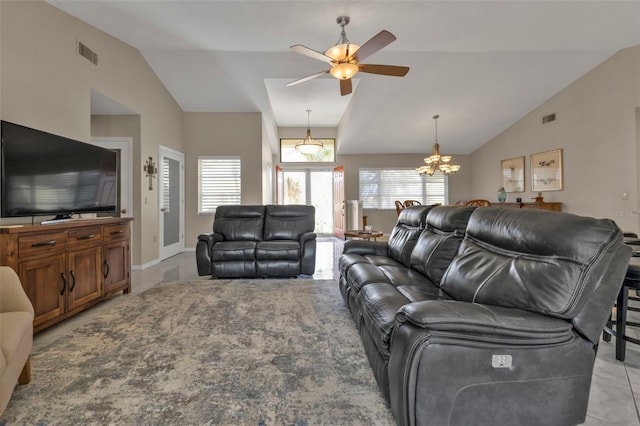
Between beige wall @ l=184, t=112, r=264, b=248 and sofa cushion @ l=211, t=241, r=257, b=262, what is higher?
beige wall @ l=184, t=112, r=264, b=248

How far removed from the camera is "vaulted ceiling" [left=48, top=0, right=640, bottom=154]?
3.38m

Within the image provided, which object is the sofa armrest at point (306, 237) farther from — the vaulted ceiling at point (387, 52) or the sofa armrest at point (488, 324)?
the sofa armrest at point (488, 324)

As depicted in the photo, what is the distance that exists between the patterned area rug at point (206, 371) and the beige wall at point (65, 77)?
86.3 inches

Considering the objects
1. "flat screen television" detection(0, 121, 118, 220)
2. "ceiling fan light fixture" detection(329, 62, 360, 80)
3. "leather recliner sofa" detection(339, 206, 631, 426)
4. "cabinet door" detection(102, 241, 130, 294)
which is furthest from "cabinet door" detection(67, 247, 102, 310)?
"ceiling fan light fixture" detection(329, 62, 360, 80)

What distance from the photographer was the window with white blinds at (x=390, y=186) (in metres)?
8.92

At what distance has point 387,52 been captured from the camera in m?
4.44

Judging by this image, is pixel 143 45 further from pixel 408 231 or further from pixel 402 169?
pixel 402 169

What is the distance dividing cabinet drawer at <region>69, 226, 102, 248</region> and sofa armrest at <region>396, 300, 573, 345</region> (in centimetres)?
293

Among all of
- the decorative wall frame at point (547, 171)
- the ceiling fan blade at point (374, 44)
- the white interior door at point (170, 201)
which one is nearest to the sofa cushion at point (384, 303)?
the ceiling fan blade at point (374, 44)

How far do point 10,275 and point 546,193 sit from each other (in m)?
8.27

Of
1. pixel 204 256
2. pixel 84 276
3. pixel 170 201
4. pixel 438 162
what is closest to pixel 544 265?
pixel 84 276

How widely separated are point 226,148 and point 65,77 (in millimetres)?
3222

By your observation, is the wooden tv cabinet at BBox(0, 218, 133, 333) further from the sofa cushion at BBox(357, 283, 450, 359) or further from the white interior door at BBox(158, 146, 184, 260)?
the sofa cushion at BBox(357, 283, 450, 359)

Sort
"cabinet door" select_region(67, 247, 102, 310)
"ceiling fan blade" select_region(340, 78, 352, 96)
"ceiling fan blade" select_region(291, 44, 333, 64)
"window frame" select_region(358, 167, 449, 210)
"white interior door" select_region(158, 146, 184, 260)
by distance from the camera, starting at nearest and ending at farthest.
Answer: "cabinet door" select_region(67, 247, 102, 310)
"ceiling fan blade" select_region(291, 44, 333, 64)
"ceiling fan blade" select_region(340, 78, 352, 96)
"white interior door" select_region(158, 146, 184, 260)
"window frame" select_region(358, 167, 449, 210)
